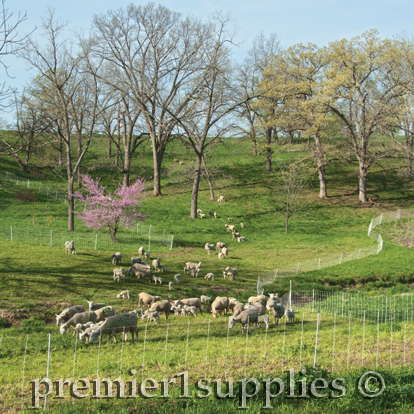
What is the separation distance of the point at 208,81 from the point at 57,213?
2090 cm

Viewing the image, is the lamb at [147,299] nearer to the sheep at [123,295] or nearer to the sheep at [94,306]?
the sheep at [123,295]

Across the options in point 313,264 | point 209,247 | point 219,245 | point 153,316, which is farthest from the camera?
point 219,245

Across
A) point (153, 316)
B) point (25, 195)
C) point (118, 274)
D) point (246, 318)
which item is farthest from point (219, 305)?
point (25, 195)

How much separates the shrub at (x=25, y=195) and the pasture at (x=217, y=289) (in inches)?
23.7

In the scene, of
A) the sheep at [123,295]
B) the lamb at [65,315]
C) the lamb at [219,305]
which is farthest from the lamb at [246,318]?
the sheep at [123,295]

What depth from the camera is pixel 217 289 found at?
72.1 feet

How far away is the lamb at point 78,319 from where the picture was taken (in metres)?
13.9

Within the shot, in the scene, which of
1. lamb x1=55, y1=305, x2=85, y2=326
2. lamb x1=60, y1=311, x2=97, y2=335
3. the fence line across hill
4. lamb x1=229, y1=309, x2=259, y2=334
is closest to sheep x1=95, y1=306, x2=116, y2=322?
lamb x1=60, y1=311, x2=97, y2=335

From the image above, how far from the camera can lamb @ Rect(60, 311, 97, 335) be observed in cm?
1393

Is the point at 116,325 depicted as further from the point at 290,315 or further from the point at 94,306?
the point at 290,315

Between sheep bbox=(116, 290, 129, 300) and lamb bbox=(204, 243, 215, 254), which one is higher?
lamb bbox=(204, 243, 215, 254)

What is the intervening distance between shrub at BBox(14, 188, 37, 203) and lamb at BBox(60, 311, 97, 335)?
102ft

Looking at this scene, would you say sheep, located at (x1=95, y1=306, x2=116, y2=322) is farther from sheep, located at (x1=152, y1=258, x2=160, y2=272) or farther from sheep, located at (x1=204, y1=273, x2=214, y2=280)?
sheep, located at (x1=204, y1=273, x2=214, y2=280)

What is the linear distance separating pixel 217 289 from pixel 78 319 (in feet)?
30.8
